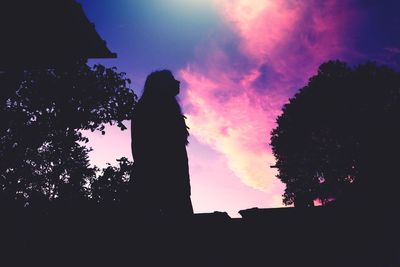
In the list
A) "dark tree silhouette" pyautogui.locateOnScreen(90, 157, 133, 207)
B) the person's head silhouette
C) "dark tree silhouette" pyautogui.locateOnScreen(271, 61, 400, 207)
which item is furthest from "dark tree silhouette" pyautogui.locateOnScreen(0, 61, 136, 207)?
"dark tree silhouette" pyautogui.locateOnScreen(271, 61, 400, 207)

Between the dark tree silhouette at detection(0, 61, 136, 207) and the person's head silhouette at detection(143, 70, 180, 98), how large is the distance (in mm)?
12551

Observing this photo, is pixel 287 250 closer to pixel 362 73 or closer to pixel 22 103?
pixel 22 103

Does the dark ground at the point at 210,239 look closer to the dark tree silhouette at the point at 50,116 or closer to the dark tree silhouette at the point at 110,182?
the dark tree silhouette at the point at 50,116

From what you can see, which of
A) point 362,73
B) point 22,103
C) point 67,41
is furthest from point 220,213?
point 362,73

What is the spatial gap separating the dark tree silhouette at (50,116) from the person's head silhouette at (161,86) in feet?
41.2

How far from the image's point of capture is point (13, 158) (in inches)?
654

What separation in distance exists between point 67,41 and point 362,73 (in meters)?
25.4

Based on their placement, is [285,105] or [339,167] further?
[285,105]

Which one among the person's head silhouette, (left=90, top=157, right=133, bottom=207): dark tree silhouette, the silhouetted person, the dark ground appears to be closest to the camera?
the dark ground

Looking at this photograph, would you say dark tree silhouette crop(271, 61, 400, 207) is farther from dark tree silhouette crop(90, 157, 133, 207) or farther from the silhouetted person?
the silhouetted person

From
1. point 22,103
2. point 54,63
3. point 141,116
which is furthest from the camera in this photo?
point 22,103

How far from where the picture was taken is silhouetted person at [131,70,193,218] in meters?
3.12

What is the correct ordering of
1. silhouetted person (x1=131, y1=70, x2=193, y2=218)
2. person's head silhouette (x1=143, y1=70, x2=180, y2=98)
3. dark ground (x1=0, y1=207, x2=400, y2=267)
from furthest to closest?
person's head silhouette (x1=143, y1=70, x2=180, y2=98) < silhouetted person (x1=131, y1=70, x2=193, y2=218) < dark ground (x1=0, y1=207, x2=400, y2=267)

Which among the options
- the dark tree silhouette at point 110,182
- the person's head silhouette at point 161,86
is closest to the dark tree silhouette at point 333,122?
the dark tree silhouette at point 110,182
